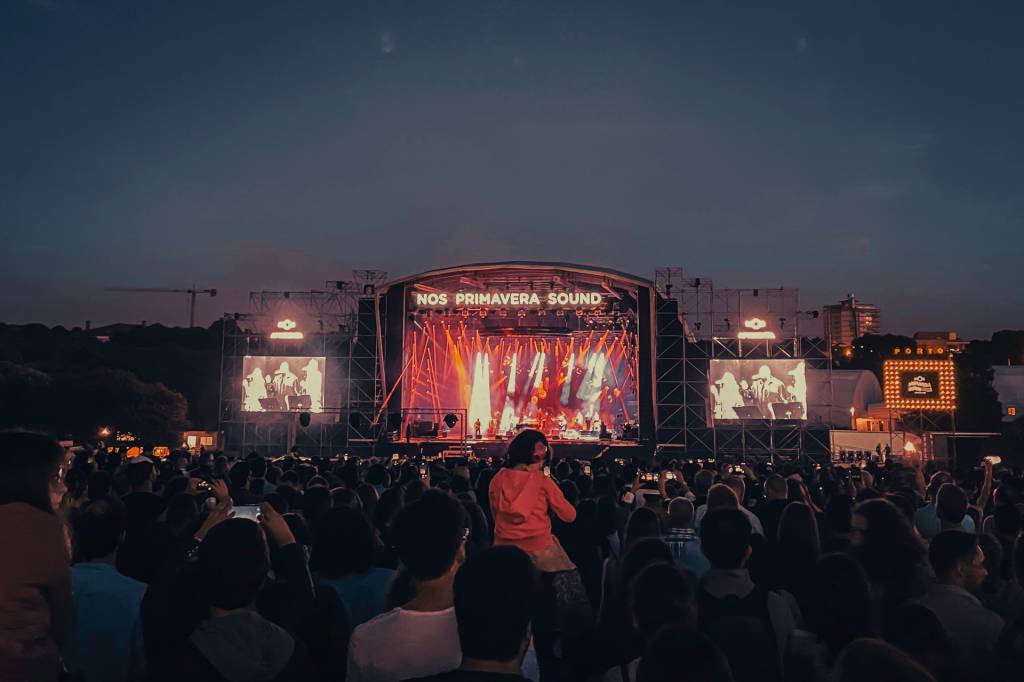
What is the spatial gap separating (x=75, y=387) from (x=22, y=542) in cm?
5242

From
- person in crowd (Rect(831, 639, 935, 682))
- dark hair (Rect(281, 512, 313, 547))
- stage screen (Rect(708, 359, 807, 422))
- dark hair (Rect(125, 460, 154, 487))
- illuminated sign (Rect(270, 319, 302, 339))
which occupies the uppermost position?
illuminated sign (Rect(270, 319, 302, 339))

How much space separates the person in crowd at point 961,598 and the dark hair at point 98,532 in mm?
4096

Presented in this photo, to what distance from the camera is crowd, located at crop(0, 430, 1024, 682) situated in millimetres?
2600

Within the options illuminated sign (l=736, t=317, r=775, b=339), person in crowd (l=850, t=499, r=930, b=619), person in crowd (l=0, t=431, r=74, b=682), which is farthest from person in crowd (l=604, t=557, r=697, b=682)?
illuminated sign (l=736, t=317, r=775, b=339)

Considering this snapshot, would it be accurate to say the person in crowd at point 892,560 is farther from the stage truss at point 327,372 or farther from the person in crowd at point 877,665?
the stage truss at point 327,372

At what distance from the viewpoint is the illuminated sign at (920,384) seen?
2842 cm

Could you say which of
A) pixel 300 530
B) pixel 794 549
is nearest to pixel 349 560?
pixel 300 530

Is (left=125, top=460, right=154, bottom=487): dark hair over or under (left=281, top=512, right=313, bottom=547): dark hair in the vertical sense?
over

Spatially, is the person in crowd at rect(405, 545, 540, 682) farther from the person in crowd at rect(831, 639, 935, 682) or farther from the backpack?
the backpack

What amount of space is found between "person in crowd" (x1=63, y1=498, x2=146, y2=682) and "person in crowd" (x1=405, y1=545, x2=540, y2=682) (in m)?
2.28

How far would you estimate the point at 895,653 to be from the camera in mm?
2143

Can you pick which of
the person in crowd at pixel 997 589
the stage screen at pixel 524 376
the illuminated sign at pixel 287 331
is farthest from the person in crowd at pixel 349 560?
the illuminated sign at pixel 287 331

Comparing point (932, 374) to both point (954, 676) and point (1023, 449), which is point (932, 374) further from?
point (954, 676)

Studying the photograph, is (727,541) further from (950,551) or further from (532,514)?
(532,514)
